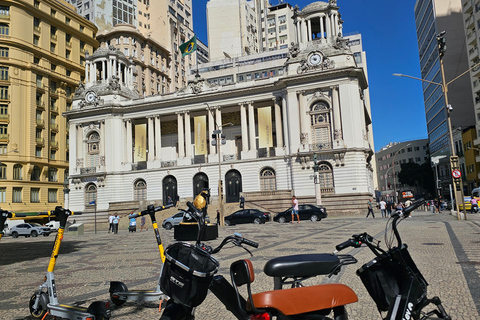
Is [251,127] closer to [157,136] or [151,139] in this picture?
[157,136]

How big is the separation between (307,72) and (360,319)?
3857 cm

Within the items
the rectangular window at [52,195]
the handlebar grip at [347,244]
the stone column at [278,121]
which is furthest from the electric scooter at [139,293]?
the rectangular window at [52,195]

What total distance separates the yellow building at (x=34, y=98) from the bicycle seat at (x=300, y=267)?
50.9m

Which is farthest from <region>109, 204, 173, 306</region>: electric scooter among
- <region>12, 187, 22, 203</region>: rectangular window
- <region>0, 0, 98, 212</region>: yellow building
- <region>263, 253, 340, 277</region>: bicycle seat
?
<region>12, 187, 22, 203</region>: rectangular window

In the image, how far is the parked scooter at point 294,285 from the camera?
301 centimetres

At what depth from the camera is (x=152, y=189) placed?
47000 mm

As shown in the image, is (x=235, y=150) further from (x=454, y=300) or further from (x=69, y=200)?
(x=454, y=300)

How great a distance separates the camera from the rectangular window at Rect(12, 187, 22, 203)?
48.3 meters

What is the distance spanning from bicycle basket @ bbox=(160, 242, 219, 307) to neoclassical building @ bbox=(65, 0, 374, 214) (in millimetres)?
33121

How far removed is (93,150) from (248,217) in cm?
2714

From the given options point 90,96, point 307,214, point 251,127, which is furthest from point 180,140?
point 307,214

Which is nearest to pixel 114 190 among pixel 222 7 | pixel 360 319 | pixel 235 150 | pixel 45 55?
pixel 235 150

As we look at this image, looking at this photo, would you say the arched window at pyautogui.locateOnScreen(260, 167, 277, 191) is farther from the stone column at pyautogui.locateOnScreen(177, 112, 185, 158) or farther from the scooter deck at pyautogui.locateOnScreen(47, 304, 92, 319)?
the scooter deck at pyautogui.locateOnScreen(47, 304, 92, 319)

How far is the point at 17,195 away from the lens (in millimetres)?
48688
